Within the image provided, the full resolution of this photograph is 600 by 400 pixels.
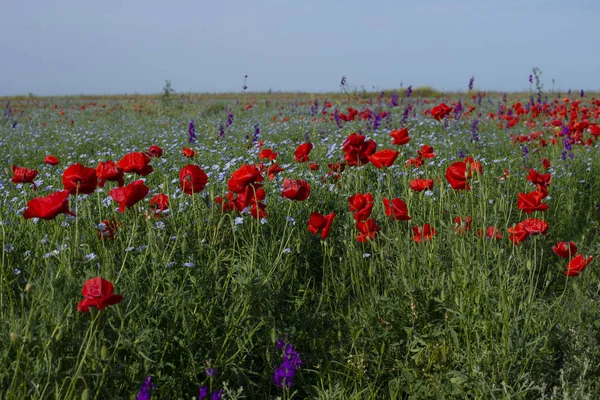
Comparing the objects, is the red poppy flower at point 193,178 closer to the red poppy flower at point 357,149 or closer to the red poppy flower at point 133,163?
the red poppy flower at point 133,163

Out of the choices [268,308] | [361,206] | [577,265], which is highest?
[361,206]

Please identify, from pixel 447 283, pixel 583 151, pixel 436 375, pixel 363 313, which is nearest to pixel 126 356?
pixel 363 313

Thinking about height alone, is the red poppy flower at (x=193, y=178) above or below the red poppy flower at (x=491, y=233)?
above

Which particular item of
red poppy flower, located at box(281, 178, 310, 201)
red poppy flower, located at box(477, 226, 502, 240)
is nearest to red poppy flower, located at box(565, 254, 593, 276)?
red poppy flower, located at box(477, 226, 502, 240)

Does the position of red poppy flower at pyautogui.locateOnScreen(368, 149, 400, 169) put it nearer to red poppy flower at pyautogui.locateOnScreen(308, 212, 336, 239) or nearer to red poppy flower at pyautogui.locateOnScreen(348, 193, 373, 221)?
red poppy flower at pyautogui.locateOnScreen(348, 193, 373, 221)

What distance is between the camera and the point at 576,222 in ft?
16.0

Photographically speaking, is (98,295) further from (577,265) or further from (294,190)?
(577,265)

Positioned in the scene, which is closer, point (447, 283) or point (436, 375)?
point (436, 375)

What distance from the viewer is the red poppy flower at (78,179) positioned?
8.17 feet

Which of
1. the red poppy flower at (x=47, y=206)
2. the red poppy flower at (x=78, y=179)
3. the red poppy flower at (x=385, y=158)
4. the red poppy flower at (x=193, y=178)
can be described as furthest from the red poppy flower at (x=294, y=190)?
the red poppy flower at (x=47, y=206)

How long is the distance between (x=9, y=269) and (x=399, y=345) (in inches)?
77.4

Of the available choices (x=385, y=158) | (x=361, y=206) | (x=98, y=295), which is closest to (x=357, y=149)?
(x=385, y=158)

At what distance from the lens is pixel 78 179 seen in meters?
2.50

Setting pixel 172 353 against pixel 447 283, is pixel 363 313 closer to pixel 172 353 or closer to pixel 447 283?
pixel 447 283
